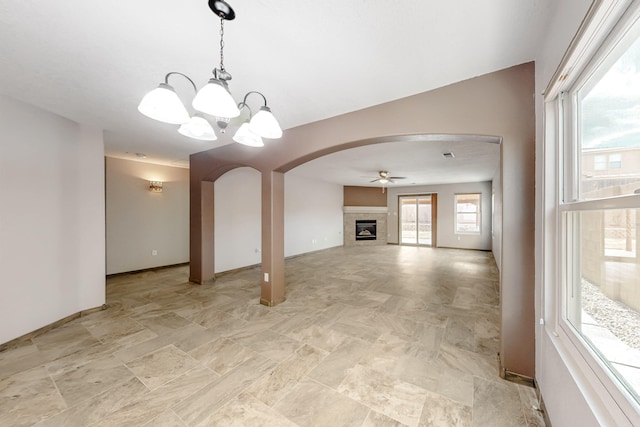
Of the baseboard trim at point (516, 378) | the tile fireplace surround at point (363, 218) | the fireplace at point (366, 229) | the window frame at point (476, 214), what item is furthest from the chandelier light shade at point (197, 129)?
the window frame at point (476, 214)

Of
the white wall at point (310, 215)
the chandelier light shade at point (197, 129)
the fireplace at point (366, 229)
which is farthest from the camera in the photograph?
the fireplace at point (366, 229)

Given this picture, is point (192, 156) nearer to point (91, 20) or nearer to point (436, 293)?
point (91, 20)

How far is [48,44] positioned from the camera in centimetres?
167

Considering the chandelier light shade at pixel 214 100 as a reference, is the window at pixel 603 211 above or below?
below

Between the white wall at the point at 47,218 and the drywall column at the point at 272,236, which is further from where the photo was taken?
the drywall column at the point at 272,236

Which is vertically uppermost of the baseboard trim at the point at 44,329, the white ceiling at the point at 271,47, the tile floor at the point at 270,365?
the white ceiling at the point at 271,47

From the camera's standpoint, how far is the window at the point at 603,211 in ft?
2.80

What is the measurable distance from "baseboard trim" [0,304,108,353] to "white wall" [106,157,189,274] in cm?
217

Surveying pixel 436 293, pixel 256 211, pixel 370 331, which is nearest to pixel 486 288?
pixel 436 293

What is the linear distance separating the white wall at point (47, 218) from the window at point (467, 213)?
396 inches

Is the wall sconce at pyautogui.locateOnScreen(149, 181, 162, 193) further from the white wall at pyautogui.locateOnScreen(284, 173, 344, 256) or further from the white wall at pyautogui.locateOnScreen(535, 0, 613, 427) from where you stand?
the white wall at pyautogui.locateOnScreen(535, 0, 613, 427)

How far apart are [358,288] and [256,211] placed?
3278 millimetres

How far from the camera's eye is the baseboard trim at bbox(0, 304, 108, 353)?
7.91 ft

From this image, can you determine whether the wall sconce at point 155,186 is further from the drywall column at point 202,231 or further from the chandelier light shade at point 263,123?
the chandelier light shade at point 263,123
